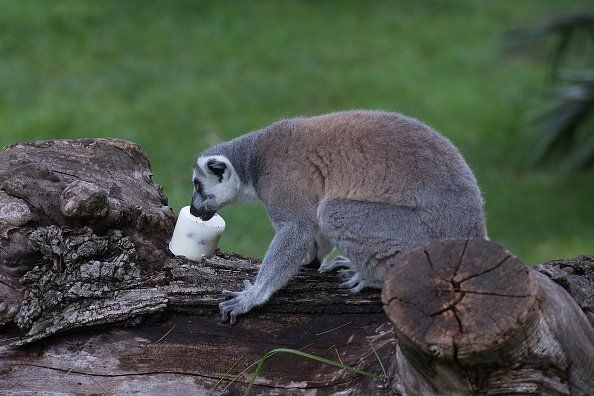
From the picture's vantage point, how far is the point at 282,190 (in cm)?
523

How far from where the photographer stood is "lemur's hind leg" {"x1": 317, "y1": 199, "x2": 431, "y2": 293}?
4.84 meters

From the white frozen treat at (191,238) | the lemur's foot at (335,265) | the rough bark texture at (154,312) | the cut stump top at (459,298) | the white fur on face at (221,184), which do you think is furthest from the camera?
the white fur on face at (221,184)

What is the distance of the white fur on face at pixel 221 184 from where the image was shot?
5.46 m

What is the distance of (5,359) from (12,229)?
2.13 ft

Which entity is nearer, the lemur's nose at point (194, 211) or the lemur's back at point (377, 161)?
the lemur's back at point (377, 161)

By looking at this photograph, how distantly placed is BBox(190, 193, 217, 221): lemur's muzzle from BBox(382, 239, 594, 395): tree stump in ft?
7.01

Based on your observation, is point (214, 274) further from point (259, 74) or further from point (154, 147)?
point (259, 74)

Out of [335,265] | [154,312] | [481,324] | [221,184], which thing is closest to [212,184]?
[221,184]

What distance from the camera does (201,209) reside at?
5.47m

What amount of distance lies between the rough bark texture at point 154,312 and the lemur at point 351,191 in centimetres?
19

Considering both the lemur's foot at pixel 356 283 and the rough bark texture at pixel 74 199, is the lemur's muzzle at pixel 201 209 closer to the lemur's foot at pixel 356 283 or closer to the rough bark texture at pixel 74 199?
the rough bark texture at pixel 74 199

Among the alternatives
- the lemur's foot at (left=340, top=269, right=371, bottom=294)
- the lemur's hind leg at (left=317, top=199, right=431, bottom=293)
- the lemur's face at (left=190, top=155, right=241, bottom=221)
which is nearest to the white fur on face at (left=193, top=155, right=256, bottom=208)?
the lemur's face at (left=190, top=155, right=241, bottom=221)

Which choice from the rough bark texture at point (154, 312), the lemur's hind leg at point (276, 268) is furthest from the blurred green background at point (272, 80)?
the rough bark texture at point (154, 312)

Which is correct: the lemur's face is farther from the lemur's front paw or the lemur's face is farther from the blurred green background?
the blurred green background
